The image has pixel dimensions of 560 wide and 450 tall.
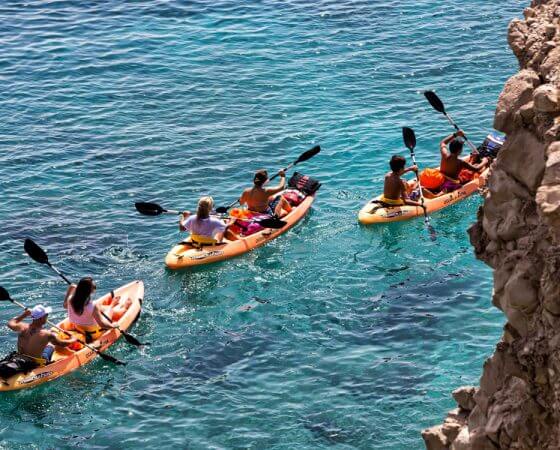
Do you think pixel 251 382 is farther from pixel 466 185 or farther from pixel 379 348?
pixel 466 185

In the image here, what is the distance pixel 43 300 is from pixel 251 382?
492 centimetres

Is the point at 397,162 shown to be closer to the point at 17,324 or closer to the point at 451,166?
the point at 451,166

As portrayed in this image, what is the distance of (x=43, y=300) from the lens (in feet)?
59.9

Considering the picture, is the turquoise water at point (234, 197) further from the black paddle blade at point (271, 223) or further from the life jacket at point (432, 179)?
the life jacket at point (432, 179)

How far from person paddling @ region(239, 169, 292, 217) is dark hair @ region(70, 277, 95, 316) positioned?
194 inches

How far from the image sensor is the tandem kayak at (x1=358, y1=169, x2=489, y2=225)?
20328 mm

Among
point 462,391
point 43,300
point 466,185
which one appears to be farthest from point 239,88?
point 462,391

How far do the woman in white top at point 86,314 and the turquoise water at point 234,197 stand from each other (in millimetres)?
721

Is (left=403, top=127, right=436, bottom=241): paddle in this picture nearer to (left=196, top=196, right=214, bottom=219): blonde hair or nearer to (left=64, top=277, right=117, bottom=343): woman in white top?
(left=196, top=196, right=214, bottom=219): blonde hair

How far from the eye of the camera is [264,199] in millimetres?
20516

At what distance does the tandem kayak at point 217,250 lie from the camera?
62.6 feet

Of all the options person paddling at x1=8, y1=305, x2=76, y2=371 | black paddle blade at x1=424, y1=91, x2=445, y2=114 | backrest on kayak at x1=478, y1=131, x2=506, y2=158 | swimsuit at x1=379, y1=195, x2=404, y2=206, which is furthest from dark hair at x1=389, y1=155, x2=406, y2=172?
person paddling at x1=8, y1=305, x2=76, y2=371

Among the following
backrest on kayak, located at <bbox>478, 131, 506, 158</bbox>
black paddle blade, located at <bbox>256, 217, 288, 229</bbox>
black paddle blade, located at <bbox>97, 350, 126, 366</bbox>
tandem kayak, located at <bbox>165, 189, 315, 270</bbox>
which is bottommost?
black paddle blade, located at <bbox>97, 350, 126, 366</bbox>

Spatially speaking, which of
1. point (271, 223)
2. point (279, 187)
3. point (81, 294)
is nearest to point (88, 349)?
point (81, 294)
